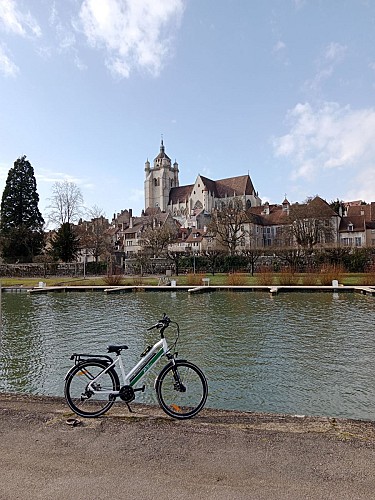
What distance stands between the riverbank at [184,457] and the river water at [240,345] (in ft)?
8.79

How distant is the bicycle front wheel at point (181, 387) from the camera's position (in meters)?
4.60

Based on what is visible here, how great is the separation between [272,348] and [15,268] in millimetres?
43515

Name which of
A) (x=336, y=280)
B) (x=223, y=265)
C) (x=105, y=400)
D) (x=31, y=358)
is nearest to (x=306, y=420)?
(x=105, y=400)

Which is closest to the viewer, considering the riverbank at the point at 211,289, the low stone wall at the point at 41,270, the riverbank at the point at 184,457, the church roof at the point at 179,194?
the riverbank at the point at 184,457

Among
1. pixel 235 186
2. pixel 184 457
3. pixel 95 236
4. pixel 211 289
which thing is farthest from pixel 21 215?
pixel 235 186

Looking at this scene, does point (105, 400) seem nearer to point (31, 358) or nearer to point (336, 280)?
point (31, 358)

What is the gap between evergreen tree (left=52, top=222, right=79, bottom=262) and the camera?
5053 cm

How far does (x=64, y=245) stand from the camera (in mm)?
50656

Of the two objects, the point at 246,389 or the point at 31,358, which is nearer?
the point at 246,389

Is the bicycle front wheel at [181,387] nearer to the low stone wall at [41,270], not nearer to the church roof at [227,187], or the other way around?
the low stone wall at [41,270]

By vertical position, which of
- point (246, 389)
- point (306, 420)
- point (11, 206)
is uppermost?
point (11, 206)

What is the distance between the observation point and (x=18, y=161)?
60344mm

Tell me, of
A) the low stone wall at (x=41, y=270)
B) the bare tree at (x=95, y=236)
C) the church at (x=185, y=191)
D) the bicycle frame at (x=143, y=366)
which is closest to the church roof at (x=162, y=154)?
the church at (x=185, y=191)

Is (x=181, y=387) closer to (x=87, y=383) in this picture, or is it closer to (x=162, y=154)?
(x=87, y=383)
